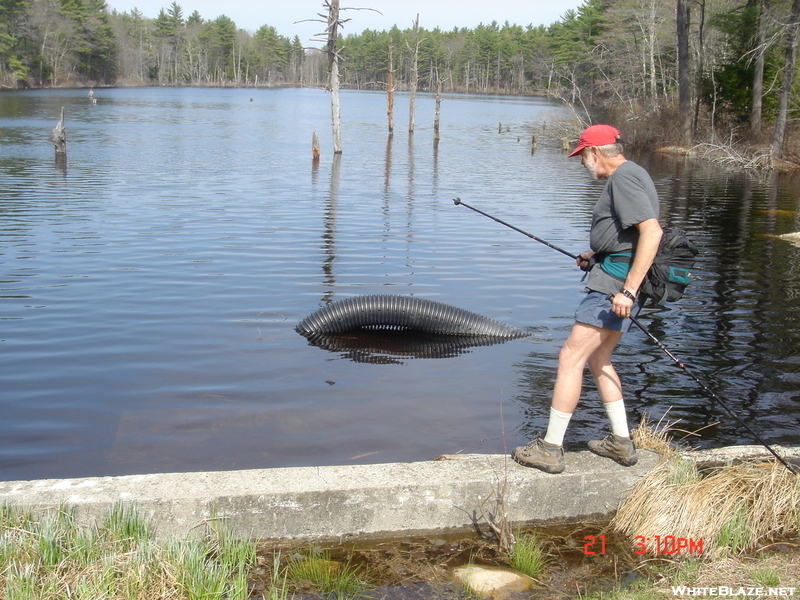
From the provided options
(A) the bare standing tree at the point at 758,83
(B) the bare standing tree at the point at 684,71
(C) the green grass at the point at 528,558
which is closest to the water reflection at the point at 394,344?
(C) the green grass at the point at 528,558

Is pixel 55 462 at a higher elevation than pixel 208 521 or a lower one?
lower

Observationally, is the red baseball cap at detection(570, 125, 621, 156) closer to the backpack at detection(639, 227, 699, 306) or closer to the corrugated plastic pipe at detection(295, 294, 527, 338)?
the backpack at detection(639, 227, 699, 306)

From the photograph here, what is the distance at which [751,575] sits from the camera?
11.6 ft

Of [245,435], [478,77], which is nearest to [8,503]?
[245,435]

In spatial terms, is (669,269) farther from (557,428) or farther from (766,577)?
(766,577)

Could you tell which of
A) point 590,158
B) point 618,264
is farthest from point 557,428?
point 590,158

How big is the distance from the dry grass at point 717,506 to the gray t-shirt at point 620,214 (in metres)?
1.11

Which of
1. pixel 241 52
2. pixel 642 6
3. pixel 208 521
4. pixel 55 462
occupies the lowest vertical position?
pixel 55 462

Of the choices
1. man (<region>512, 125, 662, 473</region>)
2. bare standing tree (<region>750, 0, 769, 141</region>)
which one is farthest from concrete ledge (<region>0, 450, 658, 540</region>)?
bare standing tree (<region>750, 0, 769, 141</region>)

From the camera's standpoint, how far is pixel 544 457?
4.30 m

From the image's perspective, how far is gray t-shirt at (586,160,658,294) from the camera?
13.0 ft

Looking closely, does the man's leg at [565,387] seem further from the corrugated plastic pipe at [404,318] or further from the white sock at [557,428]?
the corrugated plastic pipe at [404,318]

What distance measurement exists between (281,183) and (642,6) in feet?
127

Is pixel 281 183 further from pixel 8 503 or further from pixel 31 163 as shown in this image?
pixel 8 503
